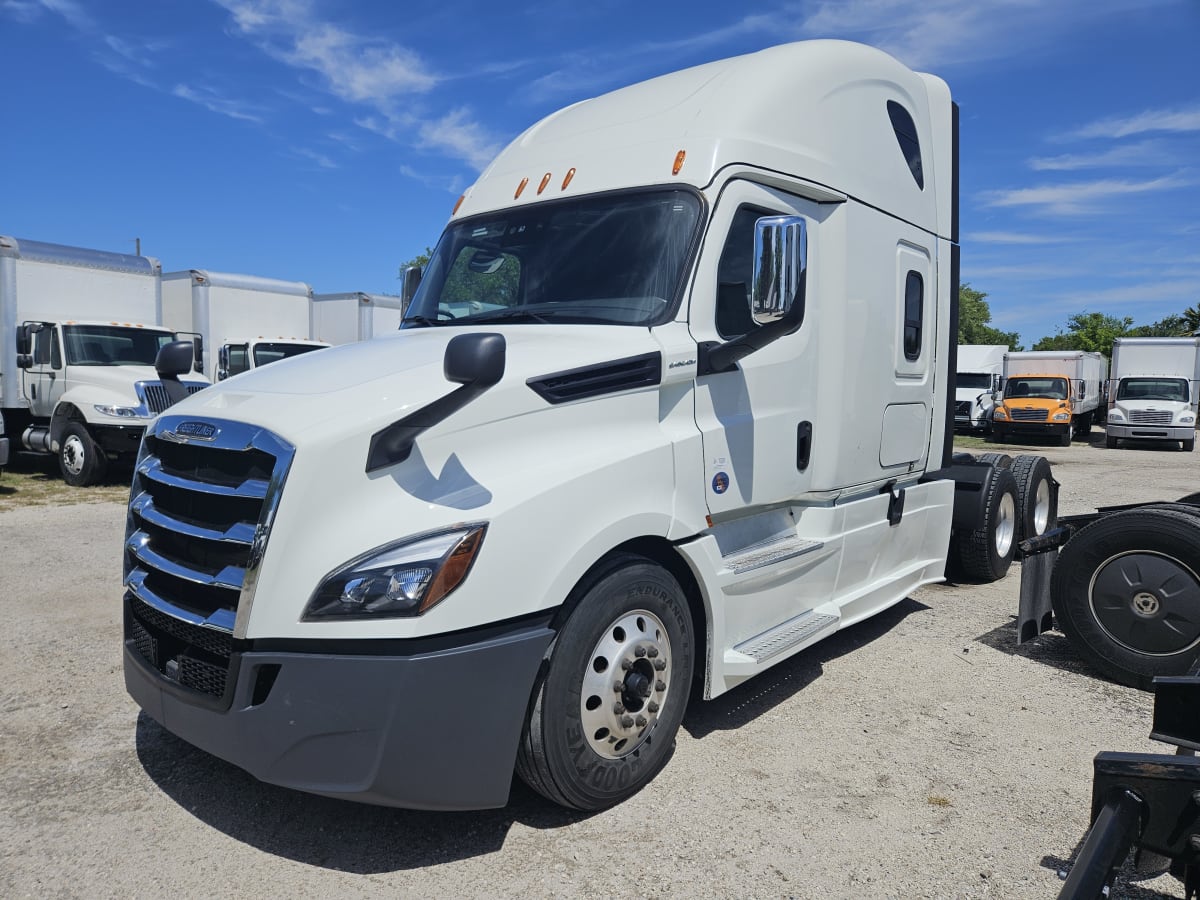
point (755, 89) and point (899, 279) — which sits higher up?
point (755, 89)

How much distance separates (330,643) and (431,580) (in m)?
0.40

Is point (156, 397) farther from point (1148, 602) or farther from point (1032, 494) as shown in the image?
point (1032, 494)

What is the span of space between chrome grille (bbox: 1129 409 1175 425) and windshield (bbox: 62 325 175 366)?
82.8 ft

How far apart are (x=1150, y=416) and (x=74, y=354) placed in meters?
26.6

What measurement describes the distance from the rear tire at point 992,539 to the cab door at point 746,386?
11.0 ft

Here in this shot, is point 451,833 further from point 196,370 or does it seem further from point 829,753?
point 196,370

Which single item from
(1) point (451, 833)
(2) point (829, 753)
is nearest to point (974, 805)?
(2) point (829, 753)

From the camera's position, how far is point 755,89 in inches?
173

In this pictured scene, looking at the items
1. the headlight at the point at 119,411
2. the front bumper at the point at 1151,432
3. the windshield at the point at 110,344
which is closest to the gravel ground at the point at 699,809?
the headlight at the point at 119,411

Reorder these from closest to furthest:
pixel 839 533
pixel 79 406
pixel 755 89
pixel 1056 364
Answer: pixel 755 89, pixel 839 533, pixel 79 406, pixel 1056 364

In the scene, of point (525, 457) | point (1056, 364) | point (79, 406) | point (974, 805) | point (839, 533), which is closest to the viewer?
A: point (525, 457)

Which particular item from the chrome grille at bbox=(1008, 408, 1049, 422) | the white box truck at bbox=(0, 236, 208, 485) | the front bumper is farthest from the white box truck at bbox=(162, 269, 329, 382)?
the front bumper

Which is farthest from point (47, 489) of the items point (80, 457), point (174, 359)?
point (174, 359)

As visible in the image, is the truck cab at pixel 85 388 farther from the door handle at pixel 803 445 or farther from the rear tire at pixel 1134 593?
the rear tire at pixel 1134 593
